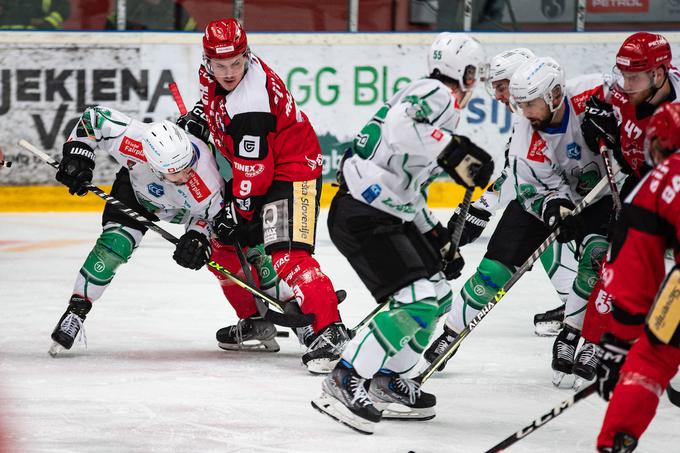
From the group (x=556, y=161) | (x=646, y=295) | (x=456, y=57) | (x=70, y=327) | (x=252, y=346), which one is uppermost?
(x=456, y=57)

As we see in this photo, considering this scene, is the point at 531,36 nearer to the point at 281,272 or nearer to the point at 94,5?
the point at 94,5

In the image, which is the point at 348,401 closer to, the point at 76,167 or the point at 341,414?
the point at 341,414

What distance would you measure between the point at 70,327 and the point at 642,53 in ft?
7.18

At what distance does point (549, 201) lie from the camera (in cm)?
405

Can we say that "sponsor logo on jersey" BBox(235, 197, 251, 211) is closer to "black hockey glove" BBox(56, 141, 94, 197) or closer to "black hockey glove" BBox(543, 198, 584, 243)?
"black hockey glove" BBox(56, 141, 94, 197)

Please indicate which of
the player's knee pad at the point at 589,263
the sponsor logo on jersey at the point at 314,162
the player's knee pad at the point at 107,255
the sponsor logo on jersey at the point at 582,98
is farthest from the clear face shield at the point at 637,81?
the player's knee pad at the point at 107,255

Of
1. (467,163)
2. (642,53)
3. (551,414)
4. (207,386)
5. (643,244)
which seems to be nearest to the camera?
(643,244)

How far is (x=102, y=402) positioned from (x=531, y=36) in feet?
15.6

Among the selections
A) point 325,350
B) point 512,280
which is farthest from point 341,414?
point 512,280

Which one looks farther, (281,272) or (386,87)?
(386,87)

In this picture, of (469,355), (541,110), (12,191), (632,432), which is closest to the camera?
(632,432)

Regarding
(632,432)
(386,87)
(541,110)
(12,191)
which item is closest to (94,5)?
(12,191)

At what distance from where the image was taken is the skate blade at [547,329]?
15.8ft

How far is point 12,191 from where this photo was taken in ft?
24.2
